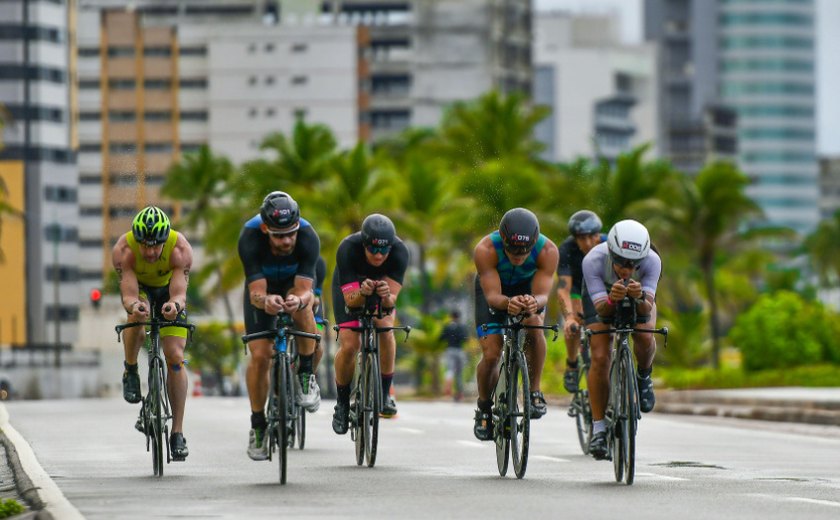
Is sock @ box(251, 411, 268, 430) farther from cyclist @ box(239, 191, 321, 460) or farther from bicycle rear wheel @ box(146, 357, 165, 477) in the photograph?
bicycle rear wheel @ box(146, 357, 165, 477)

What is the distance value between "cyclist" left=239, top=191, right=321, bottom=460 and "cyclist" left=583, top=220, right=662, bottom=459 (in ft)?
6.43

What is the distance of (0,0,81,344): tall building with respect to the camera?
140 m

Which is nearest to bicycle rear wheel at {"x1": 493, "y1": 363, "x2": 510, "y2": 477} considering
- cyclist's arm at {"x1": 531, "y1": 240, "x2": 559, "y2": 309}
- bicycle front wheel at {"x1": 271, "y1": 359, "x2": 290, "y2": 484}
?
cyclist's arm at {"x1": 531, "y1": 240, "x2": 559, "y2": 309}

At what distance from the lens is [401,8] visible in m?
159

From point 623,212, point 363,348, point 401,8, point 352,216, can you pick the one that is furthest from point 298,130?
point 401,8

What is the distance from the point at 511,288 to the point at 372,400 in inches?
66.6

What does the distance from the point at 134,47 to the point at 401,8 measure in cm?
2046

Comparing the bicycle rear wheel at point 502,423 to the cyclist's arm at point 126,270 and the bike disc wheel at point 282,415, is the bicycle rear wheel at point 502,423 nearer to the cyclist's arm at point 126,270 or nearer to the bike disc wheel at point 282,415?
the bike disc wheel at point 282,415

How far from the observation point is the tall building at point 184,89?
158m

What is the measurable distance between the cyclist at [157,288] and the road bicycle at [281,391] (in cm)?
76

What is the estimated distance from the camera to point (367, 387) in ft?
52.2

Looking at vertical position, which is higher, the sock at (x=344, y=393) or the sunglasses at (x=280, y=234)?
the sunglasses at (x=280, y=234)

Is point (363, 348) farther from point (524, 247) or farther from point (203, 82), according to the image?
point (203, 82)

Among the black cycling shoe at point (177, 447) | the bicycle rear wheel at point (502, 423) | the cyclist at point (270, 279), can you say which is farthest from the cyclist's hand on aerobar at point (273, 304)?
the bicycle rear wheel at point (502, 423)
